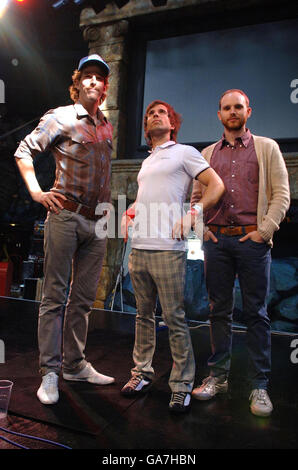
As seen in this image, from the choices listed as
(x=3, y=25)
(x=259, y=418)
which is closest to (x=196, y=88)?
(x=3, y=25)

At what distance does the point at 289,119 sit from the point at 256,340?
11.5 feet

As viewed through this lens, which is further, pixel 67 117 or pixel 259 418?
pixel 67 117

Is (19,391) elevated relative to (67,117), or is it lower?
lower

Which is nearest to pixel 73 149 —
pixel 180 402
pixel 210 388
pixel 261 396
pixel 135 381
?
pixel 135 381

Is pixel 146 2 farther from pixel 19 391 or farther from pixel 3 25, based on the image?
pixel 19 391

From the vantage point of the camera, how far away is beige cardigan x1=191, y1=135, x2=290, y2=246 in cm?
188

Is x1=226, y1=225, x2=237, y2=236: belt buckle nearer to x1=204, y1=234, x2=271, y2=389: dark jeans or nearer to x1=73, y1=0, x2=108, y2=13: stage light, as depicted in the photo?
x1=204, y1=234, x2=271, y2=389: dark jeans

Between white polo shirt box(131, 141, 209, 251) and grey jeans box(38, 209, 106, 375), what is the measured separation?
35 centimetres

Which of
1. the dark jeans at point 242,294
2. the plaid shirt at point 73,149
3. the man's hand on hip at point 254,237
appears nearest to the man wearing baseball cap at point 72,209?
the plaid shirt at point 73,149

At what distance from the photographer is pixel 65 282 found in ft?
6.40

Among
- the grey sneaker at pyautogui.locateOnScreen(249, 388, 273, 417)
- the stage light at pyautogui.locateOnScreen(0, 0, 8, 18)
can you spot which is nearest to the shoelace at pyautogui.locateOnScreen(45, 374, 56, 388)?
the grey sneaker at pyautogui.locateOnScreen(249, 388, 273, 417)

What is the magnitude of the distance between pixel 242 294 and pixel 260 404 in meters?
0.61

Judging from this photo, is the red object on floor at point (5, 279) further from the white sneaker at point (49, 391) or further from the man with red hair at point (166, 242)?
the man with red hair at point (166, 242)

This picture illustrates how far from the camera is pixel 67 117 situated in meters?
1.98
